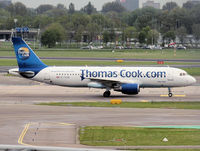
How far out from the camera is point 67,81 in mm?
44375

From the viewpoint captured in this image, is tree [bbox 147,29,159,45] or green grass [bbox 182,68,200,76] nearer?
green grass [bbox 182,68,200,76]

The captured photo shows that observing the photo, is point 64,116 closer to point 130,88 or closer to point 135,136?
point 135,136

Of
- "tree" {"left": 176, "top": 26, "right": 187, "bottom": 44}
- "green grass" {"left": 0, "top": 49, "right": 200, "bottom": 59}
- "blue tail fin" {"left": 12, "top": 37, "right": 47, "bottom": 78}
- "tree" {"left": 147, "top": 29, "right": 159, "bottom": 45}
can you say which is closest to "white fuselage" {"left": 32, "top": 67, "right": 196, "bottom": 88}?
"blue tail fin" {"left": 12, "top": 37, "right": 47, "bottom": 78}

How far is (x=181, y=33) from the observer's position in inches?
6093

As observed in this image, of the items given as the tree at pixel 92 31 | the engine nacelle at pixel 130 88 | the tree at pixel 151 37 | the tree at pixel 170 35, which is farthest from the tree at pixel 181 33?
the engine nacelle at pixel 130 88

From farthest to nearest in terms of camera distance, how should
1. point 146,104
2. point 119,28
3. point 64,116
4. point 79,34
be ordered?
point 119,28 < point 79,34 < point 146,104 < point 64,116

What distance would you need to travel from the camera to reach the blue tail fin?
147 ft

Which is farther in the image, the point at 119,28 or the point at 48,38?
the point at 119,28

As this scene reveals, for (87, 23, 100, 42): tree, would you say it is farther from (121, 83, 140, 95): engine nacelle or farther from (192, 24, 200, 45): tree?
(121, 83, 140, 95): engine nacelle

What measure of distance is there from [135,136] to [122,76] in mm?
19671

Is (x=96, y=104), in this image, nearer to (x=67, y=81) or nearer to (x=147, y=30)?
(x=67, y=81)

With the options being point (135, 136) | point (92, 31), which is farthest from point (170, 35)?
point (135, 136)

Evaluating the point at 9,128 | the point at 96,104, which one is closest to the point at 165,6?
the point at 96,104

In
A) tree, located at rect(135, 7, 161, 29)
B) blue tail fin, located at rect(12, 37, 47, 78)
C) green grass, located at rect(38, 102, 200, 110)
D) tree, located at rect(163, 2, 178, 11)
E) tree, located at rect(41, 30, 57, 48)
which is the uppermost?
tree, located at rect(163, 2, 178, 11)
